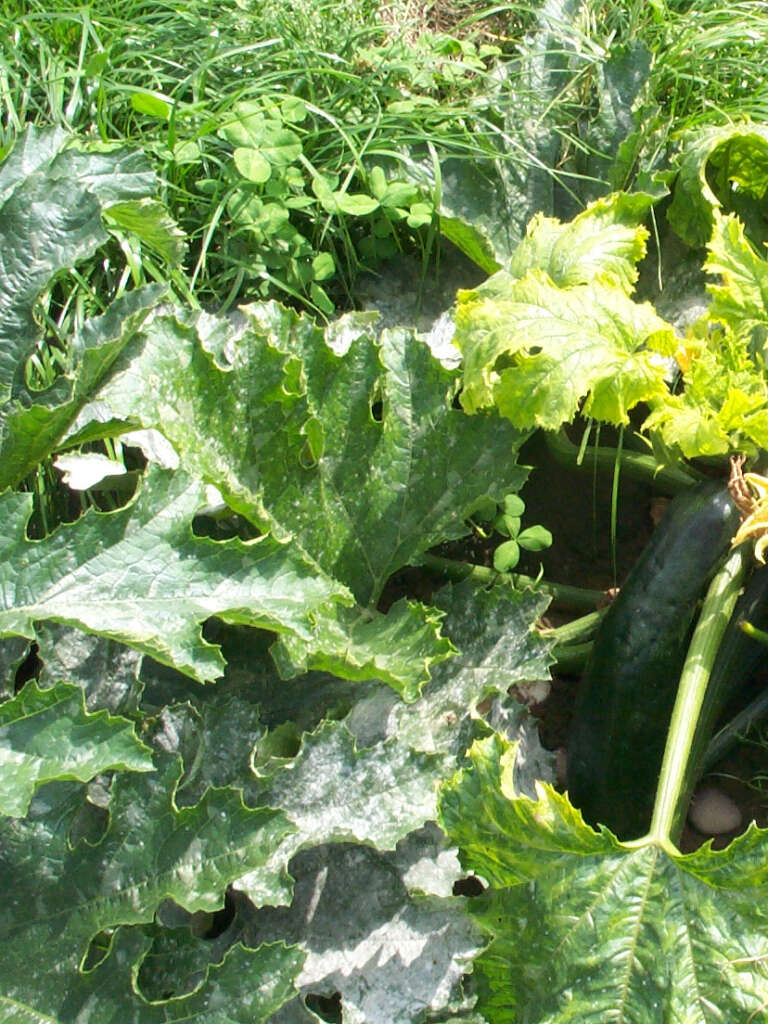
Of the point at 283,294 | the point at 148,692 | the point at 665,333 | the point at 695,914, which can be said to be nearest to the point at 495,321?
the point at 665,333

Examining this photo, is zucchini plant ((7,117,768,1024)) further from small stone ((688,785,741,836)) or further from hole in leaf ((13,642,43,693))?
small stone ((688,785,741,836))

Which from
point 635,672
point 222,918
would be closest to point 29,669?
point 222,918

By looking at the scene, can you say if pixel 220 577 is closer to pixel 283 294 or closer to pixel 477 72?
pixel 283 294

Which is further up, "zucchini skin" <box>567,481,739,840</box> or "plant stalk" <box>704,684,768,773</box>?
"zucchini skin" <box>567,481,739,840</box>

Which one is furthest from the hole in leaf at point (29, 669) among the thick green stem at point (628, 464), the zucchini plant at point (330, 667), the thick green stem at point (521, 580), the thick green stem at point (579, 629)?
the thick green stem at point (628, 464)

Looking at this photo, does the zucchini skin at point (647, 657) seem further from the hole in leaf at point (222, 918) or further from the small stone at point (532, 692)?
the hole in leaf at point (222, 918)

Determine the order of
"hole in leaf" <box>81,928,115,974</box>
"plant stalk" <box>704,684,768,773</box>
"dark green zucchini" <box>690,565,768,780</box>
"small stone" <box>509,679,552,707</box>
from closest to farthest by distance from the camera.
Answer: "hole in leaf" <box>81,928,115,974</box>, "dark green zucchini" <box>690,565,768,780</box>, "plant stalk" <box>704,684,768,773</box>, "small stone" <box>509,679,552,707</box>

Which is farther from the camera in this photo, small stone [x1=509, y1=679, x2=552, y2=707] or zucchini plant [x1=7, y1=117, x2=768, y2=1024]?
small stone [x1=509, y1=679, x2=552, y2=707]

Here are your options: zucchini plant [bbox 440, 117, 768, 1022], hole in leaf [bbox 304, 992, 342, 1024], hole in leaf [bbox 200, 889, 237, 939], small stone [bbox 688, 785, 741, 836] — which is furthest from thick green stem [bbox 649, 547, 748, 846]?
hole in leaf [bbox 200, 889, 237, 939]
